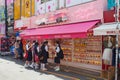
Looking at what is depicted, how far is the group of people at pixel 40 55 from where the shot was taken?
1481 cm

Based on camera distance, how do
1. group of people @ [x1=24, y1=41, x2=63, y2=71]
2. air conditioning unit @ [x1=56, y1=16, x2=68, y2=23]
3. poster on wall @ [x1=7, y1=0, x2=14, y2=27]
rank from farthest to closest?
poster on wall @ [x1=7, y1=0, x2=14, y2=27], air conditioning unit @ [x1=56, y1=16, x2=68, y2=23], group of people @ [x1=24, y1=41, x2=63, y2=71]

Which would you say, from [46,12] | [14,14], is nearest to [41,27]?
[46,12]

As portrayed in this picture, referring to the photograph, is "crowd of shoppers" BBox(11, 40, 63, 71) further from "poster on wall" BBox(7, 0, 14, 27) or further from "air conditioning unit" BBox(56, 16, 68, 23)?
"poster on wall" BBox(7, 0, 14, 27)

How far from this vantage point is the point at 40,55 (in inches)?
593

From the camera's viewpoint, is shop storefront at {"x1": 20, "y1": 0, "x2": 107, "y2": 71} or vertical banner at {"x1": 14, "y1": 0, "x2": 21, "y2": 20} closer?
shop storefront at {"x1": 20, "y1": 0, "x2": 107, "y2": 71}

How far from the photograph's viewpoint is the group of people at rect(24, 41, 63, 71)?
583 inches

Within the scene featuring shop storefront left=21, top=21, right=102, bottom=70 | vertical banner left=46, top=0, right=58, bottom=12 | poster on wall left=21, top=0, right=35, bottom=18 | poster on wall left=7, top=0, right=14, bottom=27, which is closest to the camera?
shop storefront left=21, top=21, right=102, bottom=70

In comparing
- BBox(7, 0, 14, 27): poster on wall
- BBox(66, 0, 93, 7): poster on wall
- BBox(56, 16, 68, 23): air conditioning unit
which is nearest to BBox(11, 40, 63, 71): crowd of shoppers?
BBox(56, 16, 68, 23): air conditioning unit

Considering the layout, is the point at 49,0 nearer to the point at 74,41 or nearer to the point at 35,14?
the point at 35,14

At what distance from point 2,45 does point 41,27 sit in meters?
8.24

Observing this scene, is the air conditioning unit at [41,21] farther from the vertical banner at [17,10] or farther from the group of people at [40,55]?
the vertical banner at [17,10]

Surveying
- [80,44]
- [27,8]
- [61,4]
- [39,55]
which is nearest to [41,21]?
[61,4]

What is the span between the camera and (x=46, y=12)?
19156 millimetres

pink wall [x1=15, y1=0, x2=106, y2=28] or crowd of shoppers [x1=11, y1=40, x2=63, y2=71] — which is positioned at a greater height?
pink wall [x1=15, y1=0, x2=106, y2=28]
